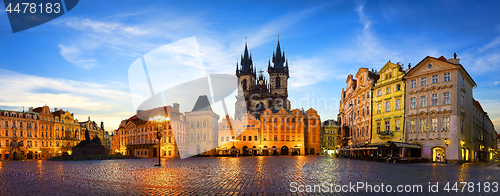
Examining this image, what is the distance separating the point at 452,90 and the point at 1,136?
84.4 metres

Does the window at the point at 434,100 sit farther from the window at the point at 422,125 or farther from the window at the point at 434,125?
the window at the point at 422,125

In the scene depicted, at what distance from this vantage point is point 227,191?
12.5 m

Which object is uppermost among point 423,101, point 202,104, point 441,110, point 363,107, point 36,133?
point 202,104

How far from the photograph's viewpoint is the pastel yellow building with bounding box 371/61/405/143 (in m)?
41.0

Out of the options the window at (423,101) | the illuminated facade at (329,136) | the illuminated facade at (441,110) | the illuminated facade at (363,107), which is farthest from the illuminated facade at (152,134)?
the illuminated facade at (329,136)

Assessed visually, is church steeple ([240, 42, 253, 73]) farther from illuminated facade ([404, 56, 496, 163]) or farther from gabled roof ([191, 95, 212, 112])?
illuminated facade ([404, 56, 496, 163])

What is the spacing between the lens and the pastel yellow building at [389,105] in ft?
135

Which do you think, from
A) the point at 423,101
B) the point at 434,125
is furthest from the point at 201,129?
the point at 434,125

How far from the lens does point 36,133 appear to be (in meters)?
83.7

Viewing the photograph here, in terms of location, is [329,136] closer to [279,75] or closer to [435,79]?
[279,75]

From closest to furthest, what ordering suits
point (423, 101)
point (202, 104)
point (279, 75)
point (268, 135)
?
point (423, 101), point (268, 135), point (202, 104), point (279, 75)

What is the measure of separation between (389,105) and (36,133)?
80.6m

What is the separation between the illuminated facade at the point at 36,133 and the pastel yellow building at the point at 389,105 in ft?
246

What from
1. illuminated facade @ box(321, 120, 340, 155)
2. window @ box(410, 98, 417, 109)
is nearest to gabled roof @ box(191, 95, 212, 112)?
illuminated facade @ box(321, 120, 340, 155)
